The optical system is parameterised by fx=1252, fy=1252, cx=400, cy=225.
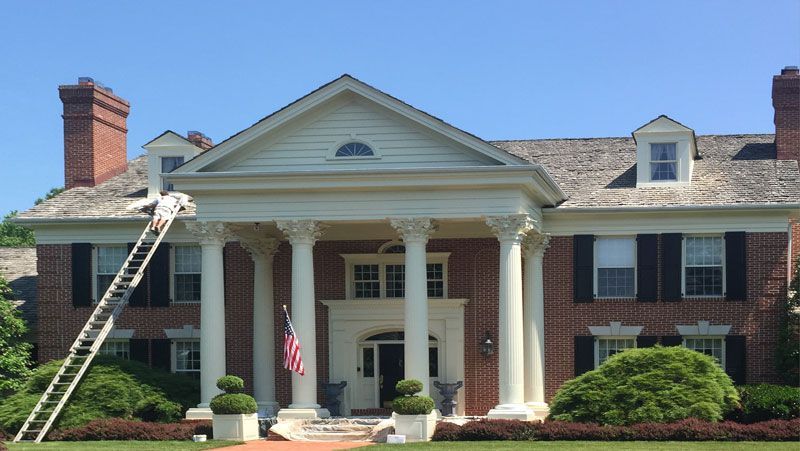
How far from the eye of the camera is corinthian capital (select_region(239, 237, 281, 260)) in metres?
35.5

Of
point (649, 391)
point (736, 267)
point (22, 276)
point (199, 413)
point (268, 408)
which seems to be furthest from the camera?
point (22, 276)

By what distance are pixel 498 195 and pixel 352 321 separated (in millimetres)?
7294

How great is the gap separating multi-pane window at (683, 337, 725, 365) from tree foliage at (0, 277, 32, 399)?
19.2 metres

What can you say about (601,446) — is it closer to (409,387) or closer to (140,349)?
(409,387)

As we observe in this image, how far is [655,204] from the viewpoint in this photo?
35.5 meters

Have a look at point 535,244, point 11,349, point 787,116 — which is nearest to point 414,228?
point 535,244

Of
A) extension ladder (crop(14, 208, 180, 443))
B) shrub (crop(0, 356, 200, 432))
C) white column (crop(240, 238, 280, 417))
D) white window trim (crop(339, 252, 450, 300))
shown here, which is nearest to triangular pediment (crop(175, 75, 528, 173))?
white column (crop(240, 238, 280, 417))

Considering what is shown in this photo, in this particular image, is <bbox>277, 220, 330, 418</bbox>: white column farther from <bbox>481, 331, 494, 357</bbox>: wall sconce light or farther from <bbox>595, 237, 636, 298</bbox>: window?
<bbox>595, 237, 636, 298</bbox>: window

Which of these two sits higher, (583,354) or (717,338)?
(717,338)

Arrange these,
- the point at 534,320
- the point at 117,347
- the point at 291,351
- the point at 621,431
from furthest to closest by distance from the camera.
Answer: the point at 117,347 → the point at 534,320 → the point at 291,351 → the point at 621,431

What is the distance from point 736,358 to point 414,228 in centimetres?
1007

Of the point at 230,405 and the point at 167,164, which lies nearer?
the point at 230,405

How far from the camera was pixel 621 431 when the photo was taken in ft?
96.8

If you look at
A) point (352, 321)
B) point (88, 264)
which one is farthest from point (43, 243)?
point (352, 321)
